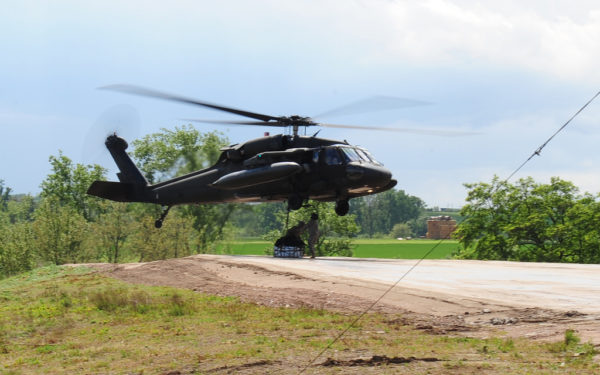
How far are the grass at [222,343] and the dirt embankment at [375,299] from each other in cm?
49

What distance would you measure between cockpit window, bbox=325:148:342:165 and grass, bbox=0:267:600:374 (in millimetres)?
7612

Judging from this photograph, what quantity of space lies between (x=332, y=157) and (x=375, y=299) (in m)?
9.39

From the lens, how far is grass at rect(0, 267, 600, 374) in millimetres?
8055

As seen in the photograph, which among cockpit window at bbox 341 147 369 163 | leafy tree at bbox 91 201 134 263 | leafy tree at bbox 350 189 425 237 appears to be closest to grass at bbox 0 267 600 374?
cockpit window at bbox 341 147 369 163

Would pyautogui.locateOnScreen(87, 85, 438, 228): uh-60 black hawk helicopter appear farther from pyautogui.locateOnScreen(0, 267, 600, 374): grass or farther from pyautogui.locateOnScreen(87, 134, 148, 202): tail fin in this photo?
pyautogui.locateOnScreen(0, 267, 600, 374): grass

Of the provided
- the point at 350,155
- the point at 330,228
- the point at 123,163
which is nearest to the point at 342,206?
the point at 350,155

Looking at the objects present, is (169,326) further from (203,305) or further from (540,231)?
(540,231)

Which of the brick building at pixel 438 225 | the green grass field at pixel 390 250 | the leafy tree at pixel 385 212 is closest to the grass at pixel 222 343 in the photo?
the green grass field at pixel 390 250

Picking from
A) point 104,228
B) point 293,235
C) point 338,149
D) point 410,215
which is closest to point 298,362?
point 338,149

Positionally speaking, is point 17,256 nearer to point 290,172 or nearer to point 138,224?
point 138,224

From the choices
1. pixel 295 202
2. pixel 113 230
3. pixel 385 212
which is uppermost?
pixel 385 212

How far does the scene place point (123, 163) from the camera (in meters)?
29.5

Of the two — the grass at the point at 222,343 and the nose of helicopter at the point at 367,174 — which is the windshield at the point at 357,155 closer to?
the nose of helicopter at the point at 367,174

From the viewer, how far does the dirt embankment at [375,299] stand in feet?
32.6
